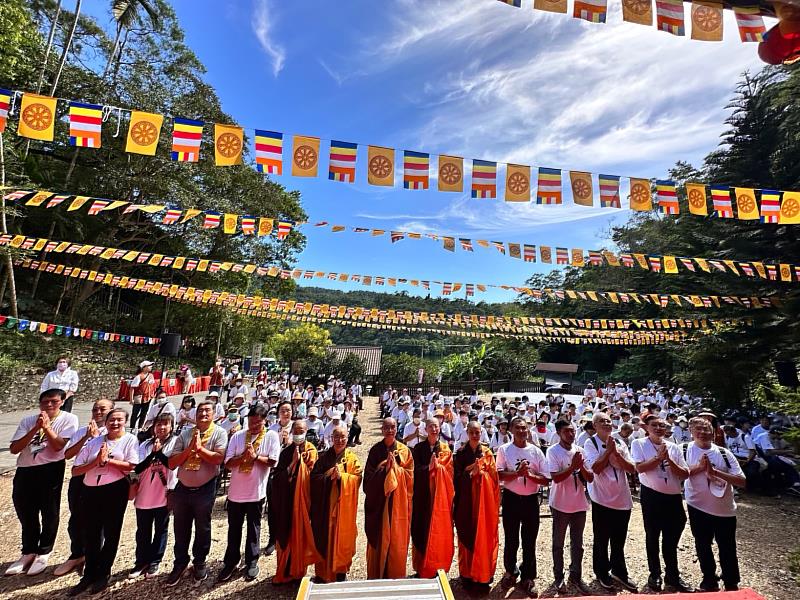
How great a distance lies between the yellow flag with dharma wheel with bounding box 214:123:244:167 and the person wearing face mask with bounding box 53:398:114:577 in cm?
366

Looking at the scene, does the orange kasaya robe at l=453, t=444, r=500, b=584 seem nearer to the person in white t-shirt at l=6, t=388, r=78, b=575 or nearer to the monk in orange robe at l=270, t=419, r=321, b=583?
the monk in orange robe at l=270, t=419, r=321, b=583

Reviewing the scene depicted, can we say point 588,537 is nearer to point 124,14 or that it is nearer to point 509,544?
point 509,544

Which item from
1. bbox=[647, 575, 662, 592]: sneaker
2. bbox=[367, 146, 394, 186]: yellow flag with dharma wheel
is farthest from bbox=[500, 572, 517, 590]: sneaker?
bbox=[367, 146, 394, 186]: yellow flag with dharma wheel

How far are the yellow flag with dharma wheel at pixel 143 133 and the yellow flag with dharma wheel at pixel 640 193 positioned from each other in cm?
750

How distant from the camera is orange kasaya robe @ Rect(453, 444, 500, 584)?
12.1 feet

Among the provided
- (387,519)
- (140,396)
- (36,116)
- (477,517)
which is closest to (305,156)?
(36,116)

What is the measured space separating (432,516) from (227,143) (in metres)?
5.65

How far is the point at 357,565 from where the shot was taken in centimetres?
430

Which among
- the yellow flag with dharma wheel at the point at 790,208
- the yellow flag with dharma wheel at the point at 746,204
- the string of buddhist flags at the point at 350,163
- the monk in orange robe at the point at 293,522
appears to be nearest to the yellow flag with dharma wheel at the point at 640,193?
the string of buddhist flags at the point at 350,163

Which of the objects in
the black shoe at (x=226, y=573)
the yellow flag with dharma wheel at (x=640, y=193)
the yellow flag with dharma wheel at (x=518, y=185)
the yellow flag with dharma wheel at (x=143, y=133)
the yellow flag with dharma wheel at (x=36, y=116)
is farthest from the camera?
the yellow flag with dharma wheel at (x=640, y=193)

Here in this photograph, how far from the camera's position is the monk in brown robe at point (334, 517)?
11.8ft

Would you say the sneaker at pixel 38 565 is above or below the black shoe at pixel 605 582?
above

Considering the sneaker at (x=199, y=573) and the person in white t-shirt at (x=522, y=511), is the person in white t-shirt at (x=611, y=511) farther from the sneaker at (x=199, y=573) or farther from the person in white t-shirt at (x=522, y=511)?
the sneaker at (x=199, y=573)

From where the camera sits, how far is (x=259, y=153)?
581 cm
